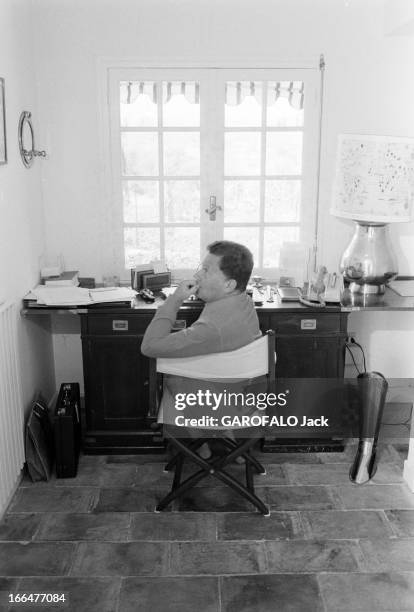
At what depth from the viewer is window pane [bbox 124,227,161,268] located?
444 cm

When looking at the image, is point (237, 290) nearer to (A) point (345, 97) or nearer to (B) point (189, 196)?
(B) point (189, 196)

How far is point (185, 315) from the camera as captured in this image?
3.86 m

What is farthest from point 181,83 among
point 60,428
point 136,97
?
point 60,428

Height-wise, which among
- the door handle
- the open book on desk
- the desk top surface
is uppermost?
the door handle

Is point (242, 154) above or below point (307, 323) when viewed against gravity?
above

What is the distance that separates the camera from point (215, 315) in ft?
10.4

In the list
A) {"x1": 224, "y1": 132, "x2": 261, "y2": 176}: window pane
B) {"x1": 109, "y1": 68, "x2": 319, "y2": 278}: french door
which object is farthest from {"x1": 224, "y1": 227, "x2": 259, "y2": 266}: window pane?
{"x1": 224, "y1": 132, "x2": 261, "y2": 176}: window pane

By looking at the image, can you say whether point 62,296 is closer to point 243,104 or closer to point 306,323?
point 306,323

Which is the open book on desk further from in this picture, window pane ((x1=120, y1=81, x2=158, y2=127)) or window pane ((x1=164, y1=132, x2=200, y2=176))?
window pane ((x1=120, y1=81, x2=158, y2=127))

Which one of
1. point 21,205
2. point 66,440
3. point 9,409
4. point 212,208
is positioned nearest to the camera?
point 9,409

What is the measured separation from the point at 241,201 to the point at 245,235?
23cm

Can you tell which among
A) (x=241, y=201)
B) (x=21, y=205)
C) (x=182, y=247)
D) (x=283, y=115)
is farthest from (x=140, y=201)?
(x=283, y=115)

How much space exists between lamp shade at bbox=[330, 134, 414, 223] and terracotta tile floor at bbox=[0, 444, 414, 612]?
1.46 meters

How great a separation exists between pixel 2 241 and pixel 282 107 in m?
1.94
